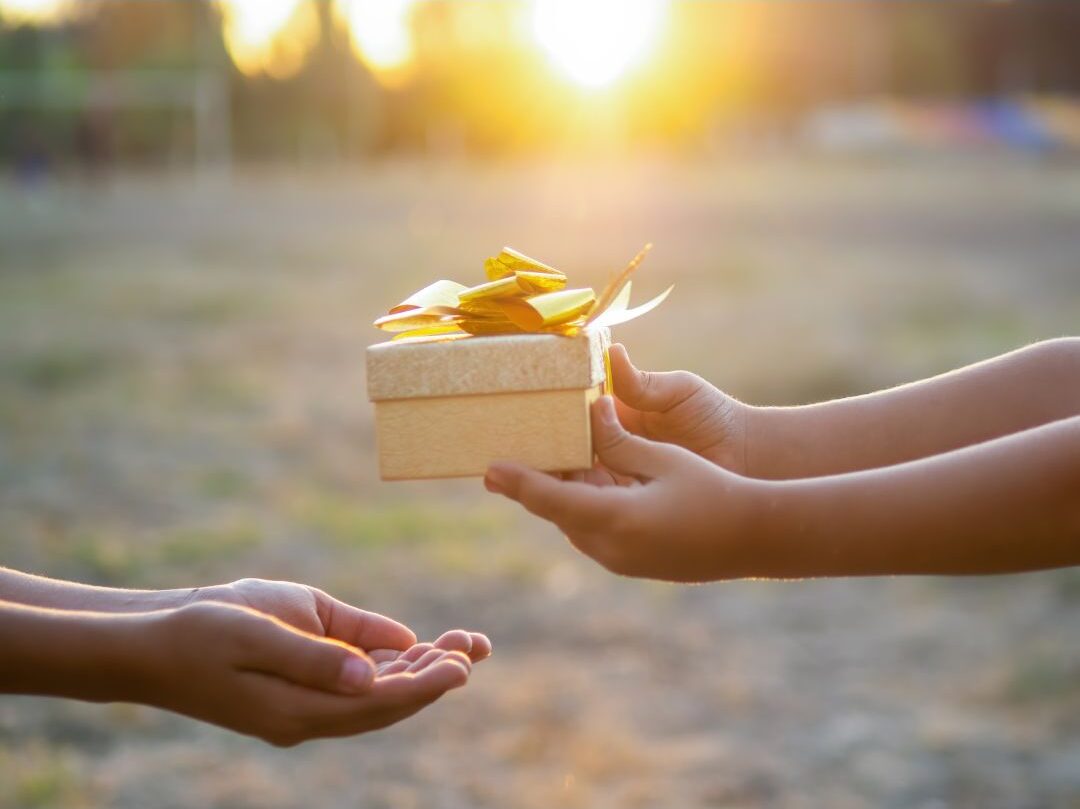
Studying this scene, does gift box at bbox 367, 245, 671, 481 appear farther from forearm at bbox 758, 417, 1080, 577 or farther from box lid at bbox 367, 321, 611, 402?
forearm at bbox 758, 417, 1080, 577

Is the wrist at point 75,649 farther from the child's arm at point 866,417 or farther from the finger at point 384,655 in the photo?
the child's arm at point 866,417

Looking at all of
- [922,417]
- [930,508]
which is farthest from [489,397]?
[922,417]

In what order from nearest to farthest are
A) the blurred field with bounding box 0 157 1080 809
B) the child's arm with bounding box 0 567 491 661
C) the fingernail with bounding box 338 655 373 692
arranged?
the fingernail with bounding box 338 655 373 692 → the child's arm with bounding box 0 567 491 661 → the blurred field with bounding box 0 157 1080 809

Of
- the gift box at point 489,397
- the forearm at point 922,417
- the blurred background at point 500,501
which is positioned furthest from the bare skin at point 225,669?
the blurred background at point 500,501

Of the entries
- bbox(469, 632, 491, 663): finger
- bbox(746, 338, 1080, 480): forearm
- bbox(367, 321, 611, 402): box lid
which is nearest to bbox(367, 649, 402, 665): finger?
bbox(469, 632, 491, 663): finger

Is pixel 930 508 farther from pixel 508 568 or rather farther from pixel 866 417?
pixel 508 568
